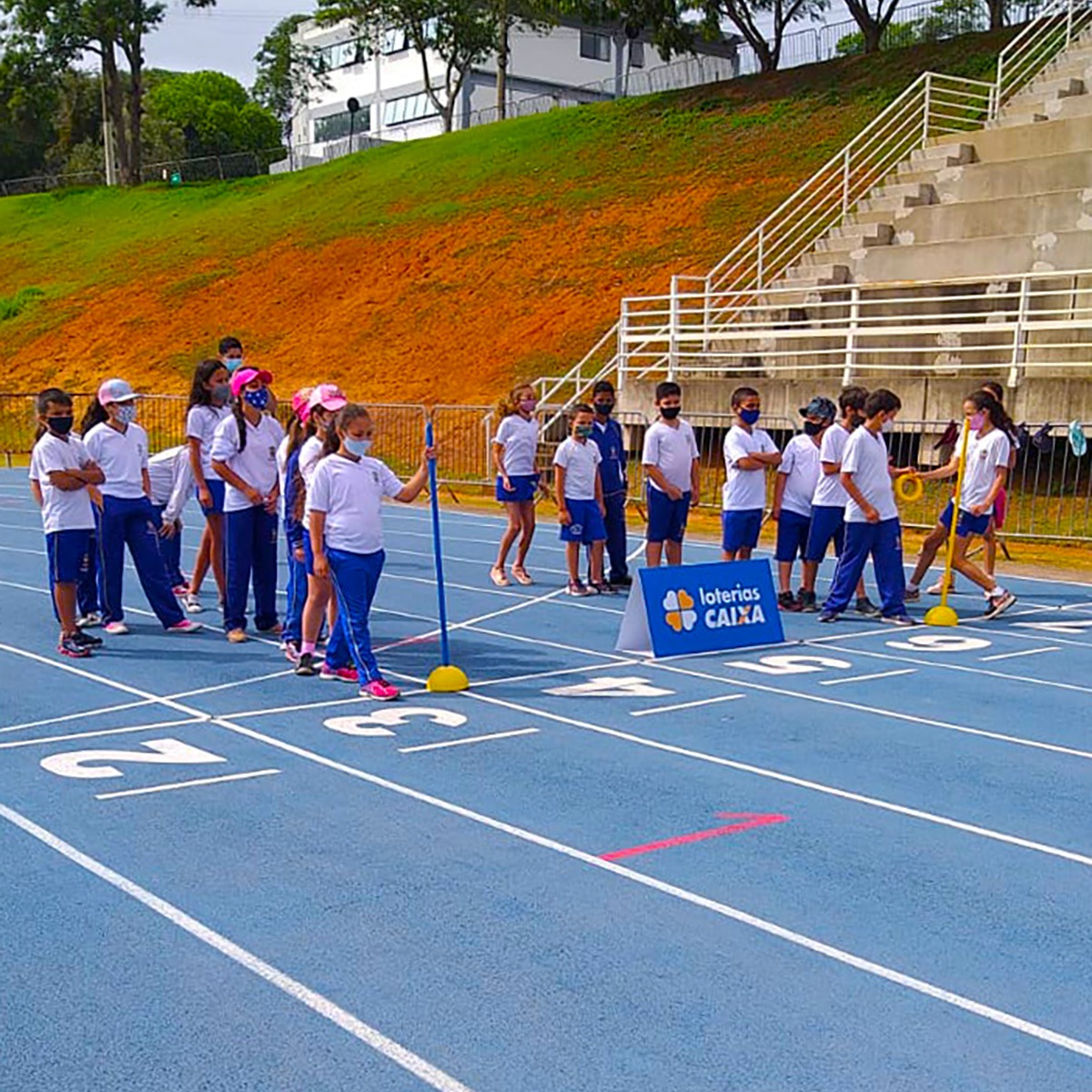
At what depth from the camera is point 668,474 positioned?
12.8 m

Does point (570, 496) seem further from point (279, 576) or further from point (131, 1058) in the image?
point (131, 1058)

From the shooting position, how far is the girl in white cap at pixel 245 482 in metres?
10.5

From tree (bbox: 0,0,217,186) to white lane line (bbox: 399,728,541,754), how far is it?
70.0m

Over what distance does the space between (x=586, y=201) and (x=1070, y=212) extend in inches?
966

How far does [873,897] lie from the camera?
564 cm

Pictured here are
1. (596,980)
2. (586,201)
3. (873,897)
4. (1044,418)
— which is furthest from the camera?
(586,201)

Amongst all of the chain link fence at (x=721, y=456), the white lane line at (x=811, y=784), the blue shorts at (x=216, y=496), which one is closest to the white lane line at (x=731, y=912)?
the white lane line at (x=811, y=784)

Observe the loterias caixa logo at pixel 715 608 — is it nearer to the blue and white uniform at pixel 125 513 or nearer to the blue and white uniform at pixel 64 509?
the blue and white uniform at pixel 125 513

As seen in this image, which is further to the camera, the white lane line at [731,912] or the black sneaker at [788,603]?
the black sneaker at [788,603]

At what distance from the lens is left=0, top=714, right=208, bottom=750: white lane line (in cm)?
786

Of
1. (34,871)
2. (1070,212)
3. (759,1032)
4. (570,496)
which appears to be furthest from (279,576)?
(1070,212)

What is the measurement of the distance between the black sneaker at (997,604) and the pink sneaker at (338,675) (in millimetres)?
6046

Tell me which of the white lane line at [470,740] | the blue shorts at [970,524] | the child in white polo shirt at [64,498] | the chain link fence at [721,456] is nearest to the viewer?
the white lane line at [470,740]

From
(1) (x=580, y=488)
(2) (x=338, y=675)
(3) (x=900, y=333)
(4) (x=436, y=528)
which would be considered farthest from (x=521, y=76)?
(4) (x=436, y=528)
